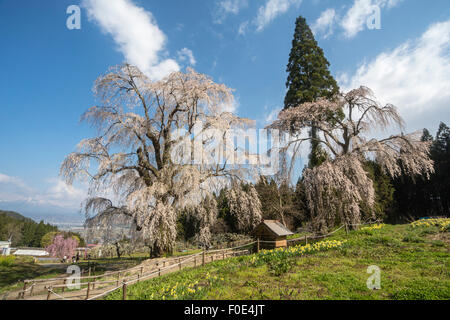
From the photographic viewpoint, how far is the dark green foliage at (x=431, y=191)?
2717cm

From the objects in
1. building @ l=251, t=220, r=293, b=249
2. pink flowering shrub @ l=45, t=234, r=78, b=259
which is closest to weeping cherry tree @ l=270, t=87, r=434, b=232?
building @ l=251, t=220, r=293, b=249

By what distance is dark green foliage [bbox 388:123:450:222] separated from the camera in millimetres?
27172

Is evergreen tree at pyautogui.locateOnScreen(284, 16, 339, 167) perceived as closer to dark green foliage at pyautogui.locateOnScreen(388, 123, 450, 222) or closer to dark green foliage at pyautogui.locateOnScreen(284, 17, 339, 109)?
dark green foliage at pyautogui.locateOnScreen(284, 17, 339, 109)

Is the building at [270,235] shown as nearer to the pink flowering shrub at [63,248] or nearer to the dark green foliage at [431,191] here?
the dark green foliage at [431,191]

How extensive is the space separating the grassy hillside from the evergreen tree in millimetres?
8887

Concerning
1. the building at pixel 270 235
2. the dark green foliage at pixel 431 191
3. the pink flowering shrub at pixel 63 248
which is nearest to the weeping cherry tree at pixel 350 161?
the building at pixel 270 235

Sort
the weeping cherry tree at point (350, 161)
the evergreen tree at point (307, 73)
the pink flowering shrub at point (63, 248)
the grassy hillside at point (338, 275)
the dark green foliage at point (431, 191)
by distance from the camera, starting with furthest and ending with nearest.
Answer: the pink flowering shrub at point (63, 248), the dark green foliage at point (431, 191), the evergreen tree at point (307, 73), the weeping cherry tree at point (350, 161), the grassy hillside at point (338, 275)

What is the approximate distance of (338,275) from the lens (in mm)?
6289

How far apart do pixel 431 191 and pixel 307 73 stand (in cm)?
2492

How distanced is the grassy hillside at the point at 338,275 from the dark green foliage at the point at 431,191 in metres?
23.1

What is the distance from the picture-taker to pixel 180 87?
13.5 m

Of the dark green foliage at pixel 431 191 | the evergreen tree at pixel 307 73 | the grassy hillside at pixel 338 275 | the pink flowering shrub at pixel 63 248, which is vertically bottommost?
the pink flowering shrub at pixel 63 248
